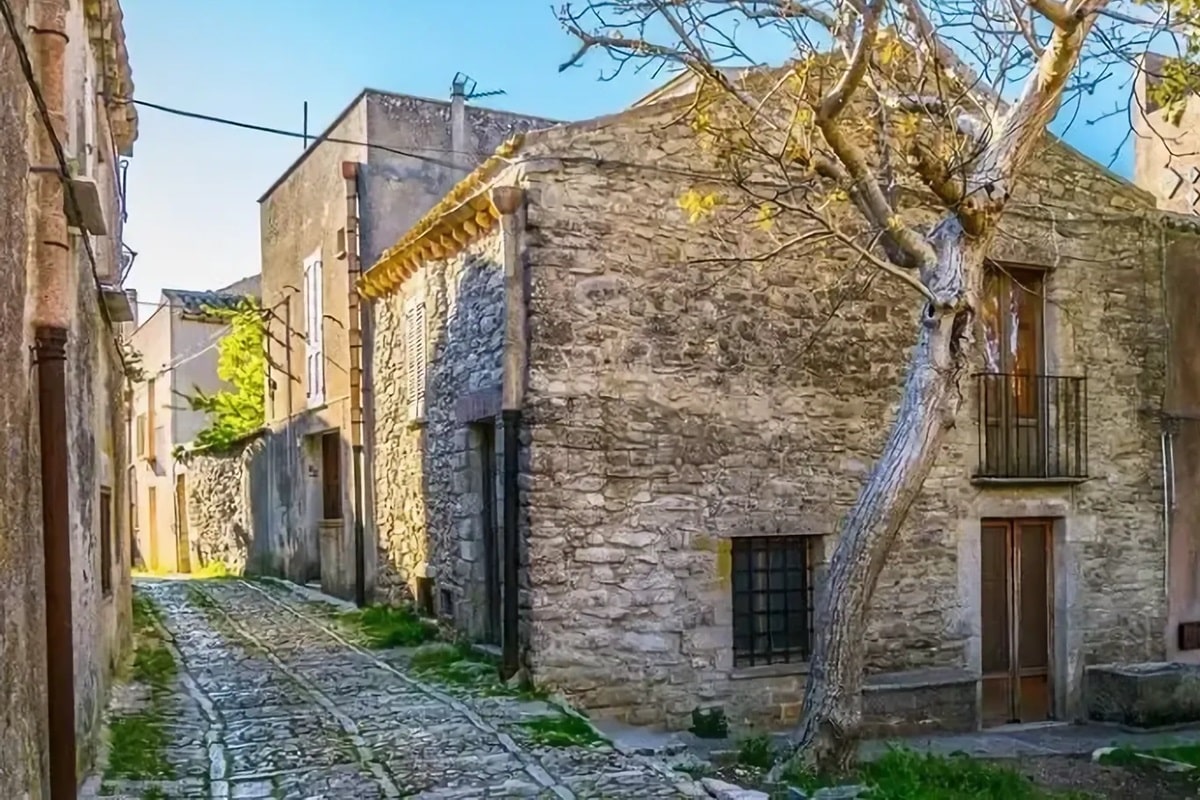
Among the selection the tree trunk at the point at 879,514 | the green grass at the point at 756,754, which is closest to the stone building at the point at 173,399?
the green grass at the point at 756,754

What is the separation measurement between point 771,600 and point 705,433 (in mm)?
1644

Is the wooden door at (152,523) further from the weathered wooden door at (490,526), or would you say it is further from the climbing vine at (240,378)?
the weathered wooden door at (490,526)

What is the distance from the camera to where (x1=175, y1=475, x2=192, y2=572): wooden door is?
2200 centimetres

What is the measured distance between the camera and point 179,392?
22.5 meters

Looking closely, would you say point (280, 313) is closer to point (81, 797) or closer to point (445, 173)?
point (445, 173)

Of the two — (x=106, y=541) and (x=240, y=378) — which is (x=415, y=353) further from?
Result: (x=240, y=378)

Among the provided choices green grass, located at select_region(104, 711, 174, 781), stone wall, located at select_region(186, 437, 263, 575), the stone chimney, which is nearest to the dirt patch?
green grass, located at select_region(104, 711, 174, 781)

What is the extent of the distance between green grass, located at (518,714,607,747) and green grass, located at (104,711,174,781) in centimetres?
223

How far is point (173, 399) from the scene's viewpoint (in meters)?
23.0

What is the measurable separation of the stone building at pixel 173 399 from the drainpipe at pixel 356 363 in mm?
8286

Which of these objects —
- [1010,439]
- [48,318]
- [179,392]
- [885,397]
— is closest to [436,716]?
[48,318]

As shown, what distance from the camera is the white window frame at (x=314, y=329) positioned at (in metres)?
14.6

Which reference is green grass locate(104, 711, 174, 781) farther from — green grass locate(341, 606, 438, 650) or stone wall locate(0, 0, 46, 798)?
green grass locate(341, 606, 438, 650)

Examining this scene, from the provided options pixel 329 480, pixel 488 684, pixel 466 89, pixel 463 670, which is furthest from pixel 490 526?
pixel 466 89
